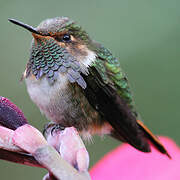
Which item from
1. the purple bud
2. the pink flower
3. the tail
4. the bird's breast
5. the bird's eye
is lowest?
the tail

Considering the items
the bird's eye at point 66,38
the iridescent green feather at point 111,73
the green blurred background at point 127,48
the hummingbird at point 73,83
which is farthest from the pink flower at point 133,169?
the green blurred background at point 127,48

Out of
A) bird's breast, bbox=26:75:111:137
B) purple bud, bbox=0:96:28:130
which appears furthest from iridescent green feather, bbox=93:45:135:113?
purple bud, bbox=0:96:28:130

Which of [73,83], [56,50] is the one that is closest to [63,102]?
[73,83]

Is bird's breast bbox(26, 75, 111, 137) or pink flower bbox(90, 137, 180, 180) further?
bird's breast bbox(26, 75, 111, 137)

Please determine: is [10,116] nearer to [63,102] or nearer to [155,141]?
[63,102]

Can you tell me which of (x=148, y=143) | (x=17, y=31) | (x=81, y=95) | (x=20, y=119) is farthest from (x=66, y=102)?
(x=17, y=31)

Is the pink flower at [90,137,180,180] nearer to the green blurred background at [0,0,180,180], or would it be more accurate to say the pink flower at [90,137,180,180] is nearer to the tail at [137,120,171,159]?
the tail at [137,120,171,159]

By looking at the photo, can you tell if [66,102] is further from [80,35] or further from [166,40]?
[166,40]
